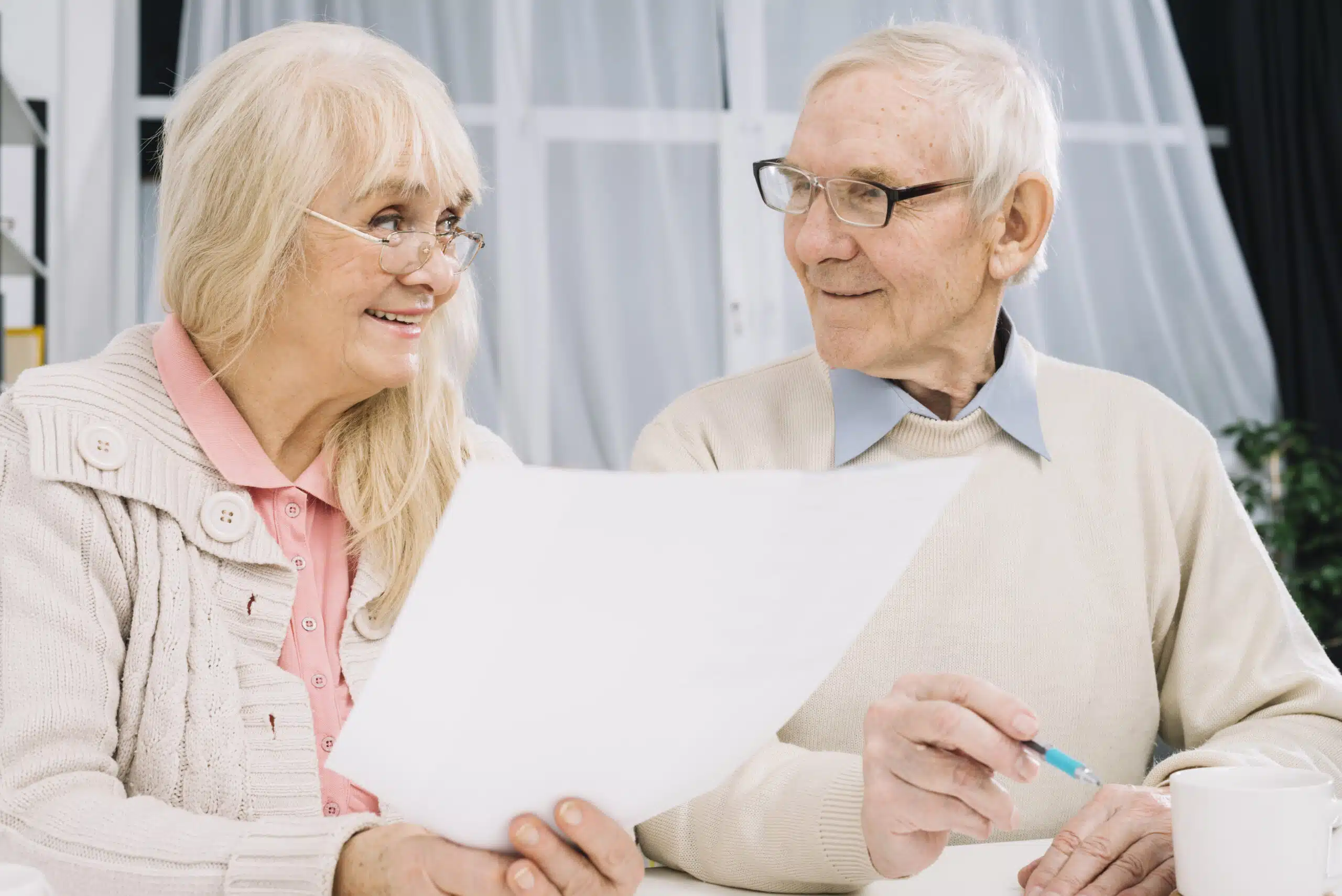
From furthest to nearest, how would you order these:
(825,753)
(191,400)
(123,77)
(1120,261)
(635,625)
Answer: (1120,261) < (123,77) < (191,400) < (825,753) < (635,625)

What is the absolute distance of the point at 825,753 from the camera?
1.15m

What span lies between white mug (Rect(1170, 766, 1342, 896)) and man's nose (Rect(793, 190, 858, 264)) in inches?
27.6

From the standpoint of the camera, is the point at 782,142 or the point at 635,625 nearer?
the point at 635,625

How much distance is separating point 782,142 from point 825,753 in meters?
3.03

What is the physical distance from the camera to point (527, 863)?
31.5 inches

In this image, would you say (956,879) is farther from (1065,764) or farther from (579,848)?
(579,848)

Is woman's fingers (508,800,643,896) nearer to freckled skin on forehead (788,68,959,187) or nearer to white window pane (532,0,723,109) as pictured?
freckled skin on forehead (788,68,959,187)

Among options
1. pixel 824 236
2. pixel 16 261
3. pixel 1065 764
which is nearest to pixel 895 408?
pixel 824 236

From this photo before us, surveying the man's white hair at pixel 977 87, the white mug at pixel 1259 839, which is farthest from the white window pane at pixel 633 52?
the white mug at pixel 1259 839

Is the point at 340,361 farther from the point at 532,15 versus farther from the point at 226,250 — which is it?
the point at 532,15

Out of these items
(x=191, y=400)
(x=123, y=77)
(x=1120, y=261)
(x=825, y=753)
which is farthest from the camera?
(x=1120, y=261)

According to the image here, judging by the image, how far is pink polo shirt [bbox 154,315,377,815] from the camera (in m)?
1.27

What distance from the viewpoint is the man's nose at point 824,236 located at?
1.40 meters

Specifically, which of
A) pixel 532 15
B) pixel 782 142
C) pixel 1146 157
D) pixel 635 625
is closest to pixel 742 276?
pixel 782 142
